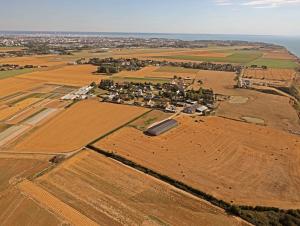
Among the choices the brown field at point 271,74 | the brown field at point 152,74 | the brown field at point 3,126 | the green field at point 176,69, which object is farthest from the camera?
the green field at point 176,69

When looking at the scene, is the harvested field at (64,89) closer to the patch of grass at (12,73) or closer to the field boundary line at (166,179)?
the patch of grass at (12,73)

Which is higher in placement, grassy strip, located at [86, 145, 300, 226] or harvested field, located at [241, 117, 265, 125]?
grassy strip, located at [86, 145, 300, 226]

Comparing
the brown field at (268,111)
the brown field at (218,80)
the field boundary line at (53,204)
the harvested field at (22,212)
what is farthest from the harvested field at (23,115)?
the brown field at (218,80)

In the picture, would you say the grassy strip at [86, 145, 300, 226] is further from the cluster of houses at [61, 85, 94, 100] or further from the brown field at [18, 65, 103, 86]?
the brown field at [18, 65, 103, 86]

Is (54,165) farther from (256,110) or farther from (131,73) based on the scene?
(131,73)

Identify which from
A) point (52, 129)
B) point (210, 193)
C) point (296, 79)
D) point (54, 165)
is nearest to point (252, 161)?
point (210, 193)

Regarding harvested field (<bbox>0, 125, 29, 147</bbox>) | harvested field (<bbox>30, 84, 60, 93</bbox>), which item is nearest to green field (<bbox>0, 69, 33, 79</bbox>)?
harvested field (<bbox>30, 84, 60, 93</bbox>)
